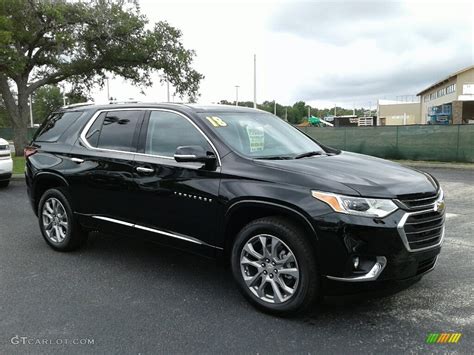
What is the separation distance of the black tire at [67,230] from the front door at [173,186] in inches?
46.5

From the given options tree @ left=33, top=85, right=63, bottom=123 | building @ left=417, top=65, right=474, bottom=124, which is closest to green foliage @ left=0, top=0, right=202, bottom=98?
building @ left=417, top=65, right=474, bottom=124

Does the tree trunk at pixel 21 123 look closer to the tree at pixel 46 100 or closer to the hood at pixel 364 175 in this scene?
the hood at pixel 364 175

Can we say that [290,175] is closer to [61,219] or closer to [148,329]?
[148,329]

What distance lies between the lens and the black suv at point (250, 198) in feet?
11.2

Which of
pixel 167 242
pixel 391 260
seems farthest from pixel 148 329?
pixel 391 260

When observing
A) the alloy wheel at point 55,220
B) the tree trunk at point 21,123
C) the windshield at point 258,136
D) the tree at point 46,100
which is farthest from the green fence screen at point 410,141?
the tree at point 46,100

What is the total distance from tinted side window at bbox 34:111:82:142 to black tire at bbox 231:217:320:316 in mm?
2965

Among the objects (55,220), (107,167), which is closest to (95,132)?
(107,167)

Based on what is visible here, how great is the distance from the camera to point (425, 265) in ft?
12.0

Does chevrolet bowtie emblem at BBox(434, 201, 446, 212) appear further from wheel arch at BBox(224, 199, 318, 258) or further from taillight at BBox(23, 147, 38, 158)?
taillight at BBox(23, 147, 38, 158)

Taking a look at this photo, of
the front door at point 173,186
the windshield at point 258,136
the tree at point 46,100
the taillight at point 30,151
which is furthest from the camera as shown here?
the tree at point 46,100

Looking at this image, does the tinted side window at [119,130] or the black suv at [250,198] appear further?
the tinted side window at [119,130]

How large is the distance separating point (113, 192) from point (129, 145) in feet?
1.70

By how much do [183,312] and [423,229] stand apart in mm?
2031
